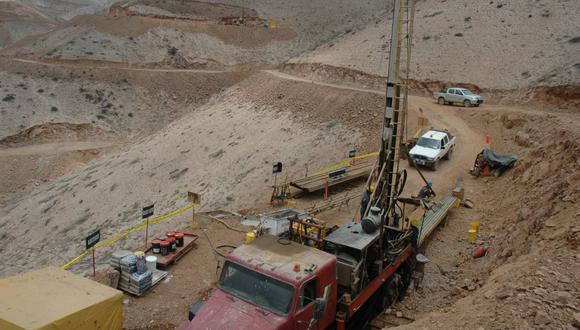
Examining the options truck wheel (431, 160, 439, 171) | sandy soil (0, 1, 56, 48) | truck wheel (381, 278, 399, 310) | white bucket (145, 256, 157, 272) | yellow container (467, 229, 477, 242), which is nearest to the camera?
truck wheel (381, 278, 399, 310)

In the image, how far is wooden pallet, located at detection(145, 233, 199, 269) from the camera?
1410 centimetres

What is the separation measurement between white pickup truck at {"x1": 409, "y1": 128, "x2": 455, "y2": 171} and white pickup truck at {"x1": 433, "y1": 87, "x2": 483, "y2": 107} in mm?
9280

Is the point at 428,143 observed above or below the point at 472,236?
above

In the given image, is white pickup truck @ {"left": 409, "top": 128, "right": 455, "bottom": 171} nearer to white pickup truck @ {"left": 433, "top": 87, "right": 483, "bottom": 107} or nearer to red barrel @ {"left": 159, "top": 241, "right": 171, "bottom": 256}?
white pickup truck @ {"left": 433, "top": 87, "right": 483, "bottom": 107}

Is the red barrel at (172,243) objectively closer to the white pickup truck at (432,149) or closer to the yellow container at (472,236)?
the yellow container at (472,236)

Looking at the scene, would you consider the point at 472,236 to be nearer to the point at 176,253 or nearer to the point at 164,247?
the point at 176,253

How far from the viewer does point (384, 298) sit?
12109 mm

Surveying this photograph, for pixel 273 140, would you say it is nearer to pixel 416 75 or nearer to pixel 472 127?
pixel 472 127

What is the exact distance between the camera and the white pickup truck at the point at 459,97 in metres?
32.9

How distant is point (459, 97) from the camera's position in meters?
33.4

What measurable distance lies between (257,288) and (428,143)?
57.1 ft

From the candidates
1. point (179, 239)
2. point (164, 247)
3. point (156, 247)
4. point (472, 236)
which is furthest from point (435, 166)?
point (156, 247)

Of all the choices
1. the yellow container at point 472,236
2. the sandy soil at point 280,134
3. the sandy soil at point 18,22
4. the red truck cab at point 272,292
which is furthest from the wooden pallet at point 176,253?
the sandy soil at point 18,22

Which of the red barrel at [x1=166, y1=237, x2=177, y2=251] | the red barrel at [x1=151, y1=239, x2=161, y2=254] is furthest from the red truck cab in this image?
the red barrel at [x1=151, y1=239, x2=161, y2=254]
